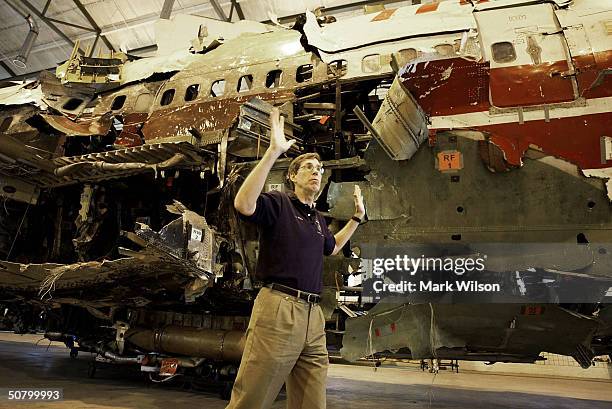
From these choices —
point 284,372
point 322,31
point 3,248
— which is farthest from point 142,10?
point 284,372

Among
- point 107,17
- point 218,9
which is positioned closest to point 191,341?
point 218,9

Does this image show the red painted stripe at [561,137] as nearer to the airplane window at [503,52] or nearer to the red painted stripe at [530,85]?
the red painted stripe at [530,85]

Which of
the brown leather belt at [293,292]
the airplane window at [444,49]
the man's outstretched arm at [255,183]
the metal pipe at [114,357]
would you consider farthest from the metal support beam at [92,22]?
the brown leather belt at [293,292]

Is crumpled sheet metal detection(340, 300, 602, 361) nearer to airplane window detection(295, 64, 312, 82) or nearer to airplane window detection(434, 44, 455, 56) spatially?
airplane window detection(434, 44, 455, 56)

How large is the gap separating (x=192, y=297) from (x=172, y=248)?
2.93 feet

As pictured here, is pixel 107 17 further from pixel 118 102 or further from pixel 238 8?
pixel 118 102

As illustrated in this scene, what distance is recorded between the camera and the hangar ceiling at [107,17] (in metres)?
17.7

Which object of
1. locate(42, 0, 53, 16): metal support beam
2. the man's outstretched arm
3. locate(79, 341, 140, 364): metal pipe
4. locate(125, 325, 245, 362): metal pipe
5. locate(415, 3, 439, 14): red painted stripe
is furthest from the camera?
locate(42, 0, 53, 16): metal support beam

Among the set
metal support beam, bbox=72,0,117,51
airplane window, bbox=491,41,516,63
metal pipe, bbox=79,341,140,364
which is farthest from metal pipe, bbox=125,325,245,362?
metal support beam, bbox=72,0,117,51

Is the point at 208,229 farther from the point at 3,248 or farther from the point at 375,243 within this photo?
the point at 3,248

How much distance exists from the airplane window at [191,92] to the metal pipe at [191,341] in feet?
11.9

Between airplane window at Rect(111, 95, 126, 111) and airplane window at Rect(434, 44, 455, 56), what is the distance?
5.62 m

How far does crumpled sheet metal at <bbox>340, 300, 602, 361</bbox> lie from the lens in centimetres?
487

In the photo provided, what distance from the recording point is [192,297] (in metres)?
5.88
